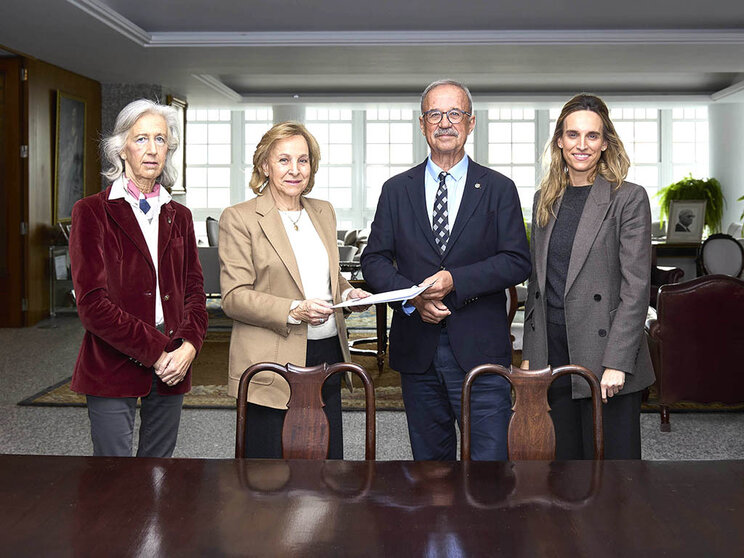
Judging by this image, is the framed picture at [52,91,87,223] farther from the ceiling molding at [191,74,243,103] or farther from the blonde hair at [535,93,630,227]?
the blonde hair at [535,93,630,227]

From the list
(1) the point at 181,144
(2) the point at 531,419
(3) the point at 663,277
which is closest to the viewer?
(2) the point at 531,419

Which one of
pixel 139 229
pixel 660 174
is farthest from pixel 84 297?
pixel 660 174

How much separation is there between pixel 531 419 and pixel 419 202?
0.87 m

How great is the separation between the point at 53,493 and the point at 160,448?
3.17ft

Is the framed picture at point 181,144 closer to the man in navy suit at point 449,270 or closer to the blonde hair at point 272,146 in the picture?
the blonde hair at point 272,146

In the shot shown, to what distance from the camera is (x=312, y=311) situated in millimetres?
2479

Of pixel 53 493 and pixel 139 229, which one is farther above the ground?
pixel 139 229

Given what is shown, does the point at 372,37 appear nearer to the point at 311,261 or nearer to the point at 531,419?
the point at 311,261

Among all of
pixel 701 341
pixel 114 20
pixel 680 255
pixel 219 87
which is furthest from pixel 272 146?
pixel 219 87

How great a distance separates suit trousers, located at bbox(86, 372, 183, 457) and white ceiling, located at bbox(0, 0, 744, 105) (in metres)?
5.20

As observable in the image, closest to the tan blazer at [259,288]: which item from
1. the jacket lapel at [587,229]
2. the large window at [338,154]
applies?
the jacket lapel at [587,229]

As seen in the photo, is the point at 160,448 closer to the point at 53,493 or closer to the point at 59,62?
the point at 53,493

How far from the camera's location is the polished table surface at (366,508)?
1381 mm

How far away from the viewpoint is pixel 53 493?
64.4 inches
